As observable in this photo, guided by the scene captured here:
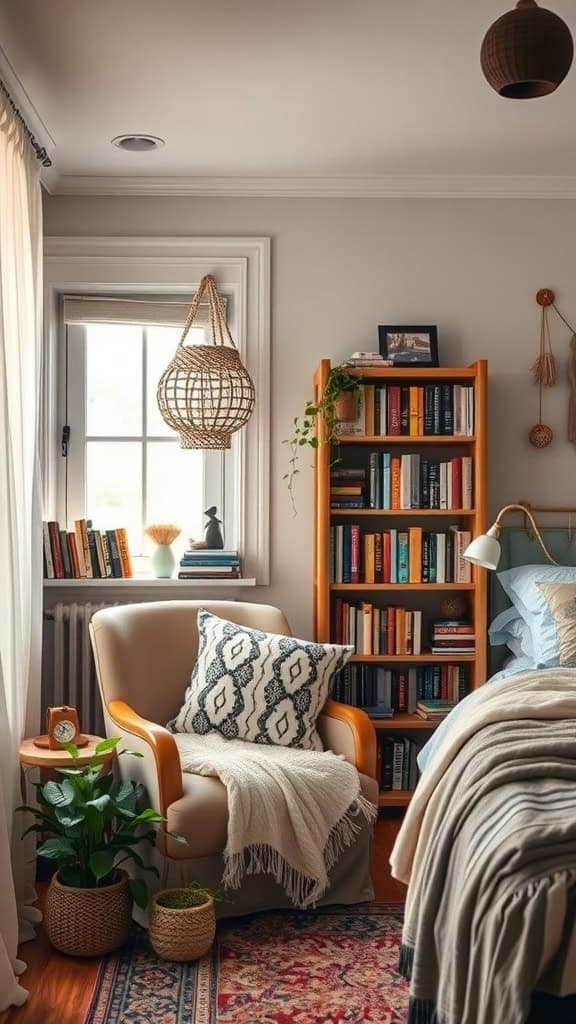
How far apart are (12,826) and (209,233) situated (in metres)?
2.55

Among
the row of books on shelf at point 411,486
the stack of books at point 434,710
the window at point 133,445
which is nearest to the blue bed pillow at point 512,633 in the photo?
the stack of books at point 434,710

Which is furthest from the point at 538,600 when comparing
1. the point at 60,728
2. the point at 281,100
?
the point at 281,100

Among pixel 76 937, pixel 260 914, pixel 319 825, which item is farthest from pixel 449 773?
pixel 76 937

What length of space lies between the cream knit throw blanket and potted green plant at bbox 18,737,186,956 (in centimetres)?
20

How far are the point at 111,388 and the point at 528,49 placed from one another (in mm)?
2867

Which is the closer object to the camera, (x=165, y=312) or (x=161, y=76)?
(x=161, y=76)

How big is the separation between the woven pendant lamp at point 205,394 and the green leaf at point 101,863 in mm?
1814

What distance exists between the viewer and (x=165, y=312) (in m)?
4.59

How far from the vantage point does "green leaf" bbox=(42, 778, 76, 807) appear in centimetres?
315

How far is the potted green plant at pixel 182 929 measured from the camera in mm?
2979

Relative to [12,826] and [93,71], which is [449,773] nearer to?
[12,826]

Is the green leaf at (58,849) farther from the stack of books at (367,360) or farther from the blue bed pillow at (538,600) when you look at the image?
the stack of books at (367,360)

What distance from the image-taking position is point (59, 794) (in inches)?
126

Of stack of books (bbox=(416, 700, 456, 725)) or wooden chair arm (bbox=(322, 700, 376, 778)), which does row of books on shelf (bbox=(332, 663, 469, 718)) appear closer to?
stack of books (bbox=(416, 700, 456, 725))
